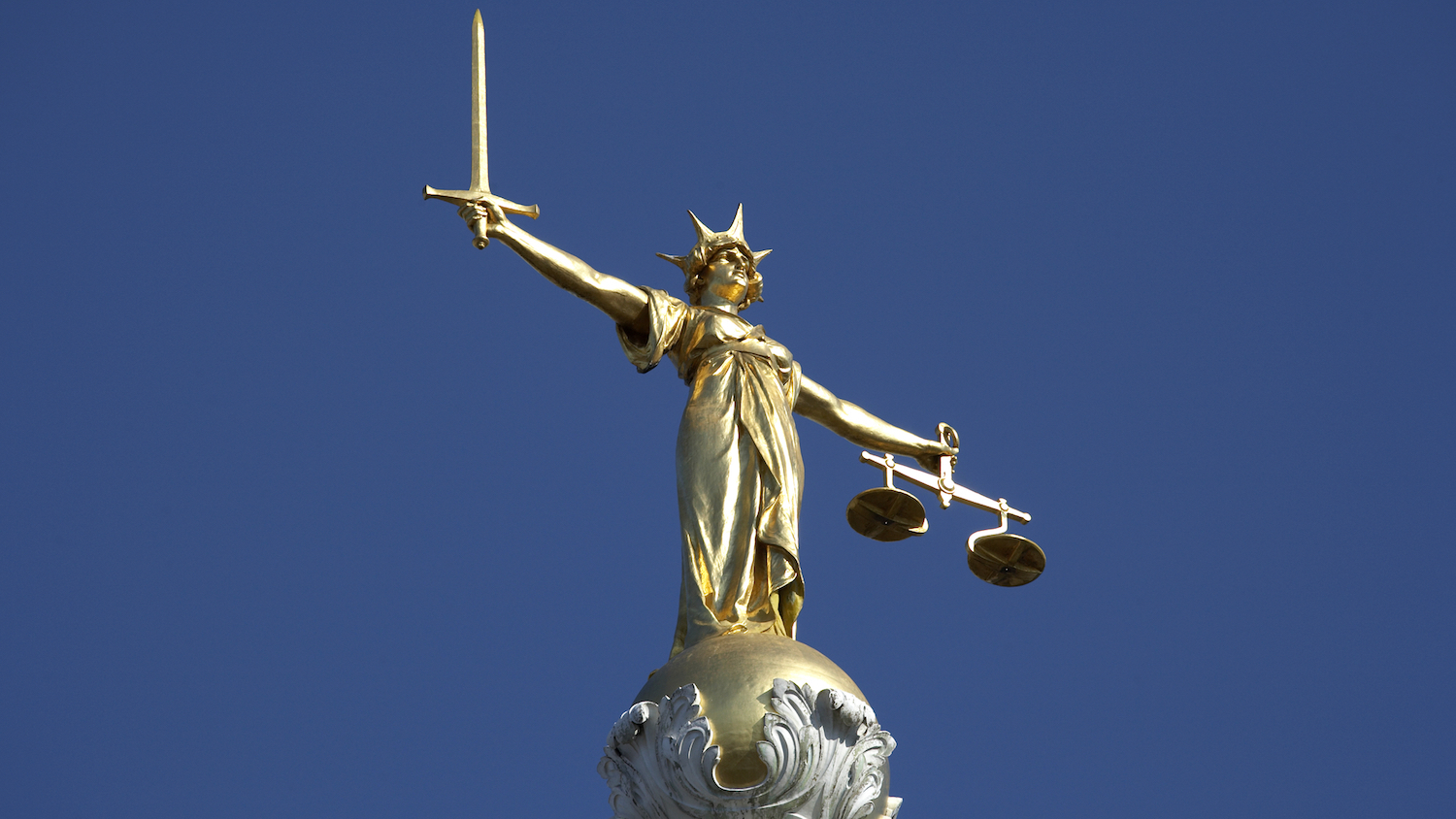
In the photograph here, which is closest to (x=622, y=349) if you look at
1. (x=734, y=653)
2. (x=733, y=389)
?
(x=733, y=389)

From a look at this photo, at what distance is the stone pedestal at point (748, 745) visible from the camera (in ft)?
40.1

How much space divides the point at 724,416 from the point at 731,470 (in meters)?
0.40

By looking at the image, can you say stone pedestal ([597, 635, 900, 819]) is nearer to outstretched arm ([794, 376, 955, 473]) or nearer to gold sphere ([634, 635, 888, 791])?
gold sphere ([634, 635, 888, 791])

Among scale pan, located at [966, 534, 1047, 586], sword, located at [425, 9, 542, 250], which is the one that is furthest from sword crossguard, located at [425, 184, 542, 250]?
scale pan, located at [966, 534, 1047, 586]

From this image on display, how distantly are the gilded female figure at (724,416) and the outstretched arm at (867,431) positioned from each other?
12 mm

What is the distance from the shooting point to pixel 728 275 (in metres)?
15.3

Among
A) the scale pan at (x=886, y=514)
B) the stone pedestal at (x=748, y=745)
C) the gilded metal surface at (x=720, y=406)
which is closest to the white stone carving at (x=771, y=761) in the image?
the stone pedestal at (x=748, y=745)

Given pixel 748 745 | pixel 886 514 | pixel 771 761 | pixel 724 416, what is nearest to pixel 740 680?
pixel 748 745

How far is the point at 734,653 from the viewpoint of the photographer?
12.7m

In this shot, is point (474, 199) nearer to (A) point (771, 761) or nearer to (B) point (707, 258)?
(B) point (707, 258)

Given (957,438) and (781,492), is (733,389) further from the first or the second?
(957,438)

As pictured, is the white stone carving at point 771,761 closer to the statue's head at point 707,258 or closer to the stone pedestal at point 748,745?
the stone pedestal at point 748,745

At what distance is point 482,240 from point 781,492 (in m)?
2.32

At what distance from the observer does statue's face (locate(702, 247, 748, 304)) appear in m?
15.3
